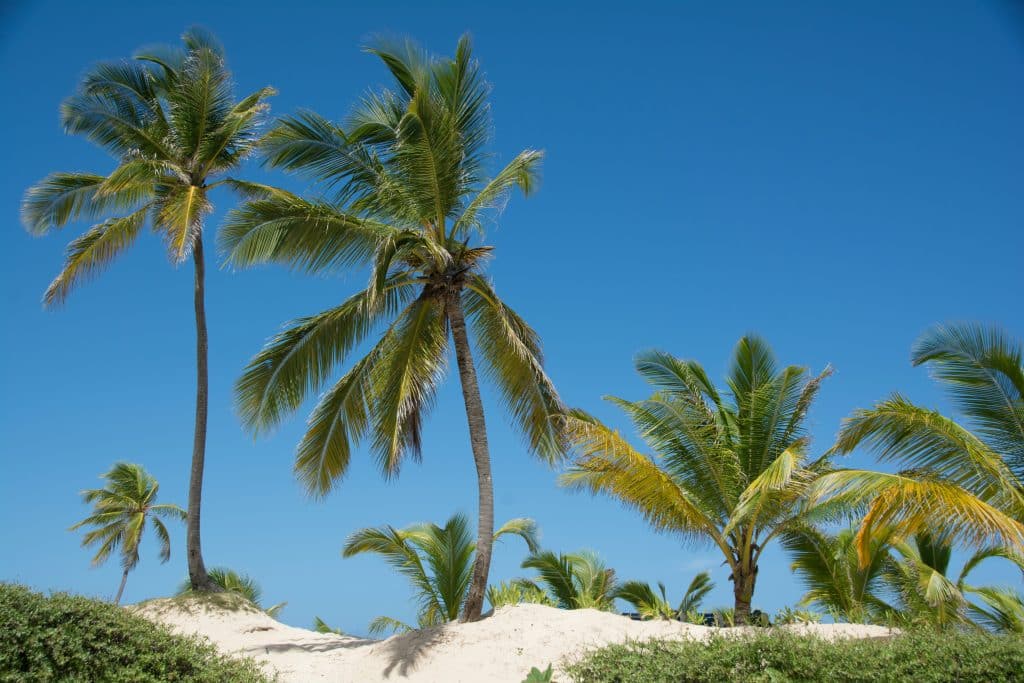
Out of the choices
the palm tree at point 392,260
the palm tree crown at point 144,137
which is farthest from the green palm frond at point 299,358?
the palm tree crown at point 144,137

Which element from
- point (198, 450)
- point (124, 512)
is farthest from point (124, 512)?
point (198, 450)

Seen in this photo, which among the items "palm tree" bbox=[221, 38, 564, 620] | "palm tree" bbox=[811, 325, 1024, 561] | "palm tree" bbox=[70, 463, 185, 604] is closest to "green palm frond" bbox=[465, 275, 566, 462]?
"palm tree" bbox=[221, 38, 564, 620]

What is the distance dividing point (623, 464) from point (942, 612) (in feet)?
18.4

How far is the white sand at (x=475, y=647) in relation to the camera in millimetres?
11516

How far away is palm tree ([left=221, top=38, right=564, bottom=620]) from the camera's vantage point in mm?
14516

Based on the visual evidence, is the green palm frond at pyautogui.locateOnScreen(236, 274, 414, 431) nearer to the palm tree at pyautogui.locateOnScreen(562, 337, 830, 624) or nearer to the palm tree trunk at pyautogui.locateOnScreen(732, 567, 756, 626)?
the palm tree at pyautogui.locateOnScreen(562, 337, 830, 624)

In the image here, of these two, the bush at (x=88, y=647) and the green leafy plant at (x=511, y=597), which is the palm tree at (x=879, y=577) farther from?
the bush at (x=88, y=647)

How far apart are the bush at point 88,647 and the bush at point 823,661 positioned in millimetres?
4445

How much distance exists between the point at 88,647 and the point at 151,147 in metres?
11.4

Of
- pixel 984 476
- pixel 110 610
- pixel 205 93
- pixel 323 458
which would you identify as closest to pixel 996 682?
pixel 984 476

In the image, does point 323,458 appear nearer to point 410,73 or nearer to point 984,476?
point 410,73

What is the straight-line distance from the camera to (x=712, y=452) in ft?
47.8

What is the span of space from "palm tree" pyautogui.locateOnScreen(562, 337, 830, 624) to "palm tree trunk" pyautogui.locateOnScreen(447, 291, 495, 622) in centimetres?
155

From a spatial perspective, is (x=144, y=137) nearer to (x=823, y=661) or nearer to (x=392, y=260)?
(x=392, y=260)
